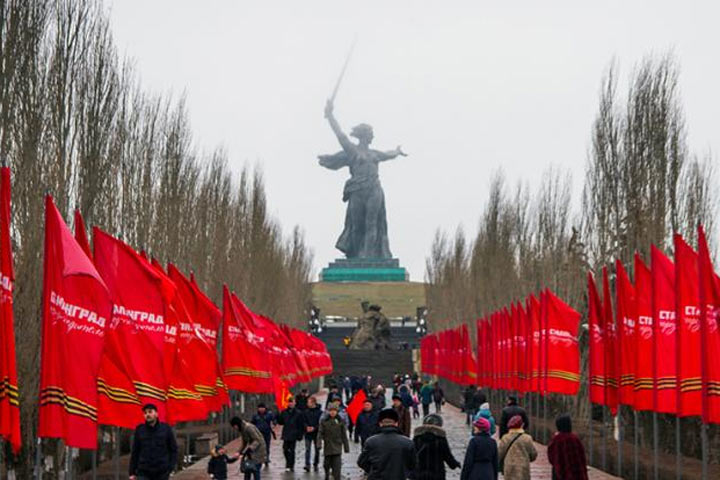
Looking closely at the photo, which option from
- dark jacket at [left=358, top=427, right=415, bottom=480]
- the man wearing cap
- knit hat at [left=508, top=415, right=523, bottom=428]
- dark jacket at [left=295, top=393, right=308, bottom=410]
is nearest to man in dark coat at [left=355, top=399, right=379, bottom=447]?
dark jacket at [left=295, top=393, right=308, bottom=410]

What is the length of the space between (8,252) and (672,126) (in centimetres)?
2435

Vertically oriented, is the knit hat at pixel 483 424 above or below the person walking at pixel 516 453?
above

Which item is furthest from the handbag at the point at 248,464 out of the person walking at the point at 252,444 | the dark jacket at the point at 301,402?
the dark jacket at the point at 301,402

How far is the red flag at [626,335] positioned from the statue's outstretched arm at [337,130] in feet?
334

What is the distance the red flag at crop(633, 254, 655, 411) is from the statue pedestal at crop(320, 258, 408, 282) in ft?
374

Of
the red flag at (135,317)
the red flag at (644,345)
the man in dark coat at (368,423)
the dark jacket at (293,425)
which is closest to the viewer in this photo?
the red flag at (135,317)

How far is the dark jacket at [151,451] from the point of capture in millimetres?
17281

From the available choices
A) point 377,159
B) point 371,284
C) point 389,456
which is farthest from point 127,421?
point 371,284

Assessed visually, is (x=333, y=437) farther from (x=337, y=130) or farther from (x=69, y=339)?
(x=337, y=130)

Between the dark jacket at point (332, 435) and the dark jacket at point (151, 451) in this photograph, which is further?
the dark jacket at point (332, 435)

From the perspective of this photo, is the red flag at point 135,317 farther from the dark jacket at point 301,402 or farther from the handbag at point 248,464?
the dark jacket at point 301,402

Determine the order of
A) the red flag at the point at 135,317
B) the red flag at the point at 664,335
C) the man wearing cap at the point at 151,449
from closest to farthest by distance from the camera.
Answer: the man wearing cap at the point at 151,449, the red flag at the point at 135,317, the red flag at the point at 664,335

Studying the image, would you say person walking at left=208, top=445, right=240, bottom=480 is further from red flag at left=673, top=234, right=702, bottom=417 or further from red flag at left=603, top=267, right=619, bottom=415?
red flag at left=603, top=267, right=619, bottom=415

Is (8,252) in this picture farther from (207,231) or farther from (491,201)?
(491,201)
